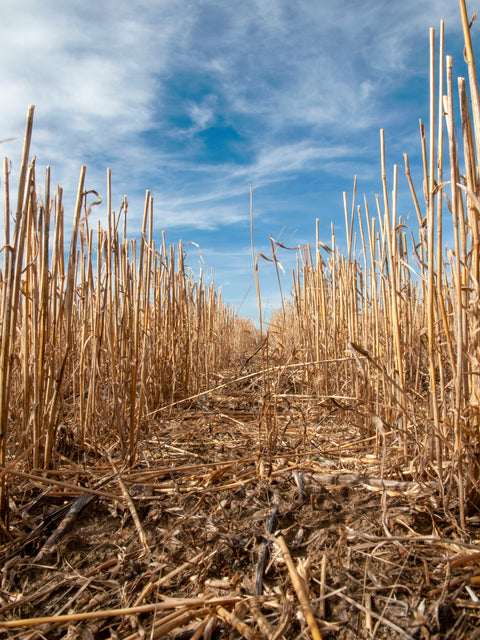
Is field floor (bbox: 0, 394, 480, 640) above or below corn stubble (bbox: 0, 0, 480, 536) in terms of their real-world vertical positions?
below

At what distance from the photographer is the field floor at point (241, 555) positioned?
0.96 meters

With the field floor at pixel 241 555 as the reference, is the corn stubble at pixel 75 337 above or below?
above

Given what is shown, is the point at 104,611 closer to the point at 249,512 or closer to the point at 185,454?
the point at 249,512

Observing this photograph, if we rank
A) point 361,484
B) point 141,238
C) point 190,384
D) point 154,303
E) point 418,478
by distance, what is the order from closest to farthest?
point 418,478 < point 361,484 < point 141,238 < point 154,303 < point 190,384

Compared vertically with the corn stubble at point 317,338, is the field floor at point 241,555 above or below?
below

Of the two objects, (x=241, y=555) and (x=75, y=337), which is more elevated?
(x=75, y=337)

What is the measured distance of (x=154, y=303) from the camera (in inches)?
106

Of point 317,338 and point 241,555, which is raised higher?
point 317,338

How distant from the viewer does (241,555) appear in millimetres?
Answer: 1175

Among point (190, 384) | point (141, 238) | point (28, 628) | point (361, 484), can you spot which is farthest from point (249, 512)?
point (190, 384)

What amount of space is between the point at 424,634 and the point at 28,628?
900 mm

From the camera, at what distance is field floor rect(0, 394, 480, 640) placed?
37.8 inches

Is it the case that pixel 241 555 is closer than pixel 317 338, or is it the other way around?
pixel 241 555

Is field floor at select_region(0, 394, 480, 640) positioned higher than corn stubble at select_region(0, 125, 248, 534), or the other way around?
corn stubble at select_region(0, 125, 248, 534)
